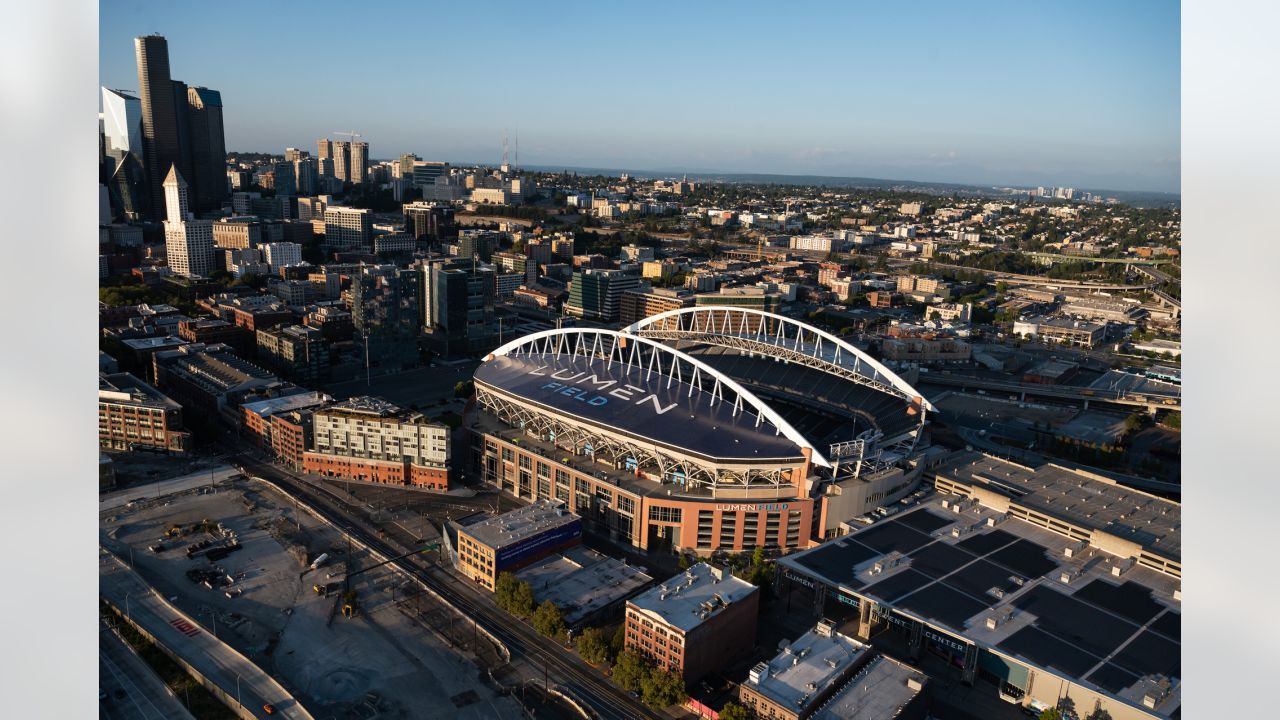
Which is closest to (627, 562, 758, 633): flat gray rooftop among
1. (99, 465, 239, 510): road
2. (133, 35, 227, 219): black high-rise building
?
(99, 465, 239, 510): road

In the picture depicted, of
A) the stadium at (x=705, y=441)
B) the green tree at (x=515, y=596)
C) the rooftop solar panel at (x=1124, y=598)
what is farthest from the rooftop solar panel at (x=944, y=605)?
the green tree at (x=515, y=596)

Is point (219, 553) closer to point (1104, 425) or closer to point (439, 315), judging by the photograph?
point (439, 315)

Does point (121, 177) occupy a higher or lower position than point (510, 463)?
higher

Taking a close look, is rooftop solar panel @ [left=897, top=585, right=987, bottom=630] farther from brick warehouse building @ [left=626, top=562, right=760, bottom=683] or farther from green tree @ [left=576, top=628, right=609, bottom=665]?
green tree @ [left=576, top=628, right=609, bottom=665]

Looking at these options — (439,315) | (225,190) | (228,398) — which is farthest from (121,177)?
(228,398)

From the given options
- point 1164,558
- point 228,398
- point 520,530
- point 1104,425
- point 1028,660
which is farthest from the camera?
point 1104,425

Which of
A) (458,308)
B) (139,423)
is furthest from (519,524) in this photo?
(458,308)
